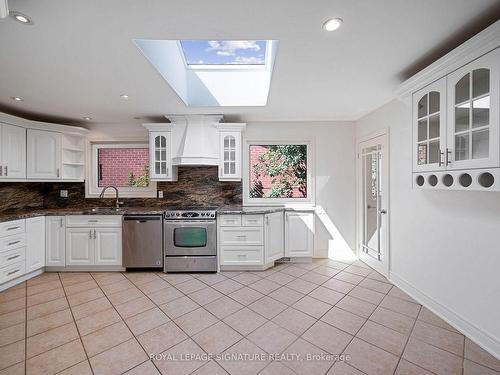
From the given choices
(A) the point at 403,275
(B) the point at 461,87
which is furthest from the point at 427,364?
(B) the point at 461,87

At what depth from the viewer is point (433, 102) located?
6.23 ft

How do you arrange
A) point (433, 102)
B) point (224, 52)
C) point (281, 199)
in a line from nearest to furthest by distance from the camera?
1. point (433, 102)
2. point (224, 52)
3. point (281, 199)

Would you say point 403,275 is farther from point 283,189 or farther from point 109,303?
point 109,303

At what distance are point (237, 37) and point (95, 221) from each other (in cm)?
312

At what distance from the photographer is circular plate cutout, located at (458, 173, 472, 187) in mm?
1682

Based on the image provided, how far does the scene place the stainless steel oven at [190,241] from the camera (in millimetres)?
3133

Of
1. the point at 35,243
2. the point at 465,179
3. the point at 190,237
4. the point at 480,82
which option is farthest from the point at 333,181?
the point at 35,243

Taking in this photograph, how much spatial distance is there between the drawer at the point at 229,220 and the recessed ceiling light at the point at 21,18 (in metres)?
2.53

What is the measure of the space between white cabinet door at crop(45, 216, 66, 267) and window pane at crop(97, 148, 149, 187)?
0.87 meters

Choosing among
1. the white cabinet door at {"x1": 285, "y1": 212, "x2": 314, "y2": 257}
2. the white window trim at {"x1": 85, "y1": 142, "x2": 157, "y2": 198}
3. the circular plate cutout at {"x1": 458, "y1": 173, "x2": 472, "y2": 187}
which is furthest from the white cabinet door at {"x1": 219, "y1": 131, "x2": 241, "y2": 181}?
the circular plate cutout at {"x1": 458, "y1": 173, "x2": 472, "y2": 187}

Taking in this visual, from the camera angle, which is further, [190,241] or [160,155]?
[160,155]

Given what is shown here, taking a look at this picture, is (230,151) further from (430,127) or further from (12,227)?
(12,227)

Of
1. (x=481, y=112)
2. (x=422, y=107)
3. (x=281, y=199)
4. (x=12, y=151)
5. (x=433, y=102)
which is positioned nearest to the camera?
(x=481, y=112)

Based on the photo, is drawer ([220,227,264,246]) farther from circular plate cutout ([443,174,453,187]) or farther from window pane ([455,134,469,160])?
window pane ([455,134,469,160])
